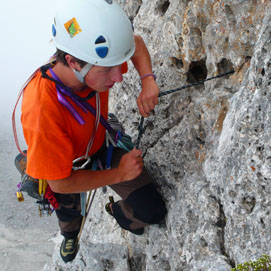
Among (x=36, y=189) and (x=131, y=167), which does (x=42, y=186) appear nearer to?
(x=36, y=189)

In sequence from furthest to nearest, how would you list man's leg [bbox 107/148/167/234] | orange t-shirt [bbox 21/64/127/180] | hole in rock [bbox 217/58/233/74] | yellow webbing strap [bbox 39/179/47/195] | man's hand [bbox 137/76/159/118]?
man's leg [bbox 107/148/167/234]
yellow webbing strap [bbox 39/179/47/195]
man's hand [bbox 137/76/159/118]
hole in rock [bbox 217/58/233/74]
orange t-shirt [bbox 21/64/127/180]

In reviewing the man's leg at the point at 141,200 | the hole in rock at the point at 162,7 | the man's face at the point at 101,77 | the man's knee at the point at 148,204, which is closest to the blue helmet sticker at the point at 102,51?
the man's face at the point at 101,77

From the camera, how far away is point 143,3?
5355 millimetres

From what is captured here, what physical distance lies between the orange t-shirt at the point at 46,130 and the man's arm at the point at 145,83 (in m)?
0.93

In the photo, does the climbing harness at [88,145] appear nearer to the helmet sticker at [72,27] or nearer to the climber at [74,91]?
the climber at [74,91]

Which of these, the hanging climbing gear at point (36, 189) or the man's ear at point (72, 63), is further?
the hanging climbing gear at point (36, 189)

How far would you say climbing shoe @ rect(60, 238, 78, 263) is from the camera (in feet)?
17.7

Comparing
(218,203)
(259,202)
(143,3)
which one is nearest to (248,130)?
(259,202)

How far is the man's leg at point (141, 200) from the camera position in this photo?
3.96 m

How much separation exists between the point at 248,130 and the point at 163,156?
163cm

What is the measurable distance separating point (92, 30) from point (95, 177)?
1448 mm

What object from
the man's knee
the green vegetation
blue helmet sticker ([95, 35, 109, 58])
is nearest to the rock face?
the man's knee

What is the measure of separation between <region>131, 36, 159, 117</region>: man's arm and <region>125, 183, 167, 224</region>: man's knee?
983 millimetres

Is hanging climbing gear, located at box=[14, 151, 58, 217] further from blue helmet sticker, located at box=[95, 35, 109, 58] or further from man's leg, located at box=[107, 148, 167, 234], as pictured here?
blue helmet sticker, located at box=[95, 35, 109, 58]
